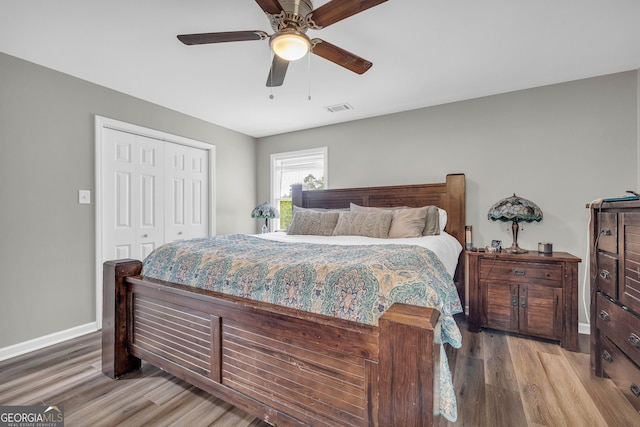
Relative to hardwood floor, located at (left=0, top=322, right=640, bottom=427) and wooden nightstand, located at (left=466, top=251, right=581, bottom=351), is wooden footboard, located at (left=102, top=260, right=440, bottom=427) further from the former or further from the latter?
wooden nightstand, located at (left=466, top=251, right=581, bottom=351)

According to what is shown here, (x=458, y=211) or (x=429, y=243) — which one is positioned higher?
(x=458, y=211)

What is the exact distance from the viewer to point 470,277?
2771 millimetres

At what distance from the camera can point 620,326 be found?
5.60ft

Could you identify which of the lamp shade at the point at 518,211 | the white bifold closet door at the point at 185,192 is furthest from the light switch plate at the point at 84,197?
the lamp shade at the point at 518,211

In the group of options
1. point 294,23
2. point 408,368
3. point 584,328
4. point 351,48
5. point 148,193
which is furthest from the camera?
point 148,193

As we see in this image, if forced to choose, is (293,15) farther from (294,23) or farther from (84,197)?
(84,197)

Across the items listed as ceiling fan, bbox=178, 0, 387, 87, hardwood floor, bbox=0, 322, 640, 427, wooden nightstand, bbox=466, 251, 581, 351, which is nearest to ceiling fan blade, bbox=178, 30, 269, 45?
ceiling fan, bbox=178, 0, 387, 87

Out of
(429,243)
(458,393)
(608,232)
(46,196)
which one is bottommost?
(458,393)

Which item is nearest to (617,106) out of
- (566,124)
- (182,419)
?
(566,124)

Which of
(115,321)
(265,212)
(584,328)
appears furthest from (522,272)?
(115,321)

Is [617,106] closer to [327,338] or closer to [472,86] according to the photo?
[472,86]

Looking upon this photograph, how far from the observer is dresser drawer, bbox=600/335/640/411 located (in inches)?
62.6

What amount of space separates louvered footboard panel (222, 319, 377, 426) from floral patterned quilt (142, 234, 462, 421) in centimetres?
16

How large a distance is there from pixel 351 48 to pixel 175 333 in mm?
2397
